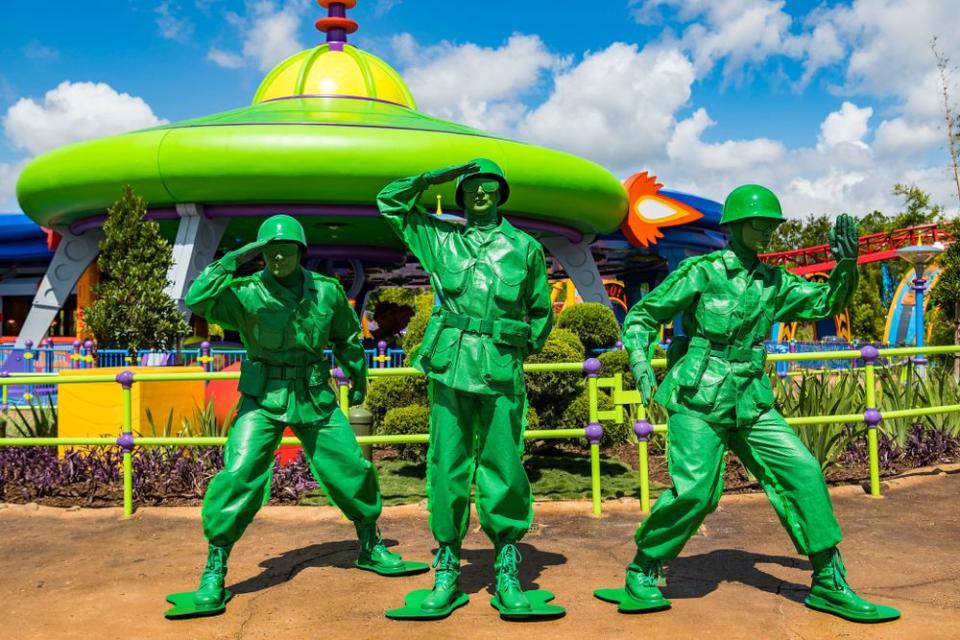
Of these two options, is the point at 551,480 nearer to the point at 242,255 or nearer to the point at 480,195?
the point at 480,195

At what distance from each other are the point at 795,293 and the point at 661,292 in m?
0.60

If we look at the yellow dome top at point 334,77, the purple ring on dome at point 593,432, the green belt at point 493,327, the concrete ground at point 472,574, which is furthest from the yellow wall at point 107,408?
the yellow dome top at point 334,77

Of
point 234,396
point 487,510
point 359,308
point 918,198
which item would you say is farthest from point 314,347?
point 918,198

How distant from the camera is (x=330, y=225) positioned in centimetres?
1688

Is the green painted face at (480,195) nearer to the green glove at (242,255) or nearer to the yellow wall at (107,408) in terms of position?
the green glove at (242,255)

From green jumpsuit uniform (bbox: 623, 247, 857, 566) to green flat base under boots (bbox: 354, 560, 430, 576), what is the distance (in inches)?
43.8

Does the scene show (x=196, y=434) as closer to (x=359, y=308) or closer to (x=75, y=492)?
(x=75, y=492)

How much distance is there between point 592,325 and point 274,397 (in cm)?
467

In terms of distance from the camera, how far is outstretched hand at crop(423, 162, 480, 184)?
3518mm

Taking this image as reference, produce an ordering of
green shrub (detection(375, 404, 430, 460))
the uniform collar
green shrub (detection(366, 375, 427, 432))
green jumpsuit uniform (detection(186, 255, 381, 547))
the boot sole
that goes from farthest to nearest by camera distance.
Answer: green shrub (detection(366, 375, 427, 432)), green shrub (detection(375, 404, 430, 460)), the uniform collar, green jumpsuit uniform (detection(186, 255, 381, 547)), the boot sole

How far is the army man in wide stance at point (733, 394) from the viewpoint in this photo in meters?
3.34

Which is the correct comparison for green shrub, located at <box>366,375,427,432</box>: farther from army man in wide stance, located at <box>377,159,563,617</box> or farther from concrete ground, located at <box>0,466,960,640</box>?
army man in wide stance, located at <box>377,159,563,617</box>

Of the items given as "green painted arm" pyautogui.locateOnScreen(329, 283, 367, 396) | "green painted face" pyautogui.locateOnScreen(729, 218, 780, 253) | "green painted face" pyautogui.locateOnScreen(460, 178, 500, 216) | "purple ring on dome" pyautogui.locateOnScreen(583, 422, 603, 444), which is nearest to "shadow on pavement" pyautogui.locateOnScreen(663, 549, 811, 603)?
"purple ring on dome" pyautogui.locateOnScreen(583, 422, 603, 444)

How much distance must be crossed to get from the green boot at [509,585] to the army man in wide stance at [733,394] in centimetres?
41
